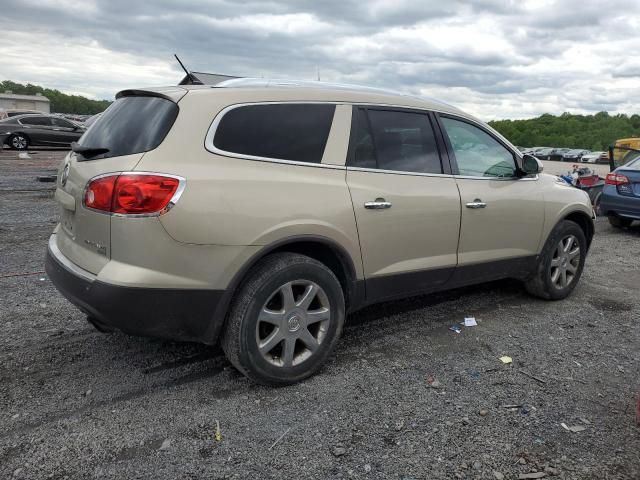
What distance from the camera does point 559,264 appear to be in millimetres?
5242

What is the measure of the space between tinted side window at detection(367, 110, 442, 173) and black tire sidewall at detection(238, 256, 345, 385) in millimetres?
942

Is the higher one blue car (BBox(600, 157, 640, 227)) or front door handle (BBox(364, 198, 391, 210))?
front door handle (BBox(364, 198, 391, 210))

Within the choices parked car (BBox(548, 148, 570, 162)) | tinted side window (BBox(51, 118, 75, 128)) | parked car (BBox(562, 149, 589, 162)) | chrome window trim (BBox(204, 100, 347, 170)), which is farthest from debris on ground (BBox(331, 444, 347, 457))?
parked car (BBox(548, 148, 570, 162))

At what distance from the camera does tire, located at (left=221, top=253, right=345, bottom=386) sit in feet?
10.3

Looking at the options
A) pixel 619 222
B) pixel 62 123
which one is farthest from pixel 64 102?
pixel 619 222

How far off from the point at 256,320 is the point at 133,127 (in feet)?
4.32

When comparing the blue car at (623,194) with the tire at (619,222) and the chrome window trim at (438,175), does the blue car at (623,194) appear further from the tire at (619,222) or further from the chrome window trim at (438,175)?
the chrome window trim at (438,175)

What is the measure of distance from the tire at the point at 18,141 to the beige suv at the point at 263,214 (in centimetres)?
2118

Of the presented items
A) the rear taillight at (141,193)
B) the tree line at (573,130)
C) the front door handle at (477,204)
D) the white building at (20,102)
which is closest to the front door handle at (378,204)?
the front door handle at (477,204)

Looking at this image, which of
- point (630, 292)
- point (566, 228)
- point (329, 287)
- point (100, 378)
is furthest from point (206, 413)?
point (630, 292)

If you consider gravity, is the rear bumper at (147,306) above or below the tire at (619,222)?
above

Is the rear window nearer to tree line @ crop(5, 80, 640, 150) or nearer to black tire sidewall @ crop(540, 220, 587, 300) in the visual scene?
black tire sidewall @ crop(540, 220, 587, 300)

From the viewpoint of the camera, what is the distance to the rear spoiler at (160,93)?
315 cm

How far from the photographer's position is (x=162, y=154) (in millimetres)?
2924
